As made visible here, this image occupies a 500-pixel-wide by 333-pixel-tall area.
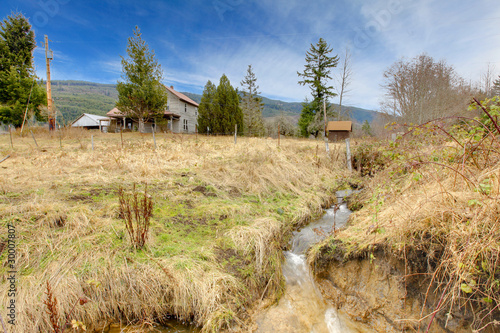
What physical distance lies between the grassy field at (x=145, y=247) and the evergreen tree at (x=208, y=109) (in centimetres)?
2150

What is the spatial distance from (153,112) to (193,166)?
18.0 m

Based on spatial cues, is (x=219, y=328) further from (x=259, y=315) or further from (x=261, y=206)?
(x=261, y=206)

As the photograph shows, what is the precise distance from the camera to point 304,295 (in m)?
3.38

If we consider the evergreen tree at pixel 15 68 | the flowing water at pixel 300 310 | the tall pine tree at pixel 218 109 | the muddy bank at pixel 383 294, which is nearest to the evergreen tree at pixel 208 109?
the tall pine tree at pixel 218 109

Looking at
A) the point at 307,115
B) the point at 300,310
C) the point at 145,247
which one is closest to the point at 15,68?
the point at 145,247

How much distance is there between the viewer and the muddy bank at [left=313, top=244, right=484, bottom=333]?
2.49 meters

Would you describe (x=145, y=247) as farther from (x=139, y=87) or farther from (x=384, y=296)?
(x=139, y=87)

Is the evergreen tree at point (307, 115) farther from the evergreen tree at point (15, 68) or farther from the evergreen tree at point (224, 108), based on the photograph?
the evergreen tree at point (15, 68)

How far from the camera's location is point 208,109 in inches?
1093

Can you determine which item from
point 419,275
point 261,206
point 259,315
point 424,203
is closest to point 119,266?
point 259,315

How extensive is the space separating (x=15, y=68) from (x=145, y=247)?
26657 millimetres

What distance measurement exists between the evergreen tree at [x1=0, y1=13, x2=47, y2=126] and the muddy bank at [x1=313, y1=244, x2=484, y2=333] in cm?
2678

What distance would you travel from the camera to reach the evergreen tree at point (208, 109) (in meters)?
27.3

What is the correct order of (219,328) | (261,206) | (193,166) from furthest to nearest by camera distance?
(193,166), (261,206), (219,328)
